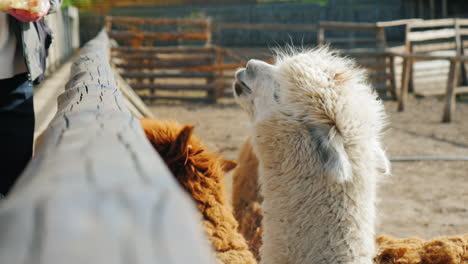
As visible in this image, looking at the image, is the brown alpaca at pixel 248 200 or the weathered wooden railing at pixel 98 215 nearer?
the weathered wooden railing at pixel 98 215

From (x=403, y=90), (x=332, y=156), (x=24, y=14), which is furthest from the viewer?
(x=403, y=90)

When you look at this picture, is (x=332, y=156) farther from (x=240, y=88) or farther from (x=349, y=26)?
(x=349, y=26)

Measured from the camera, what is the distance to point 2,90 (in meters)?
2.44

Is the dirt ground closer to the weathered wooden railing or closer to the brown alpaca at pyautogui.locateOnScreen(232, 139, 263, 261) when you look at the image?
the brown alpaca at pyautogui.locateOnScreen(232, 139, 263, 261)

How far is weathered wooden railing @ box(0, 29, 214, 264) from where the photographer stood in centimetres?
60

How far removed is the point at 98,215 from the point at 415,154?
24.4 feet

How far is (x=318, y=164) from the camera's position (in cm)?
231

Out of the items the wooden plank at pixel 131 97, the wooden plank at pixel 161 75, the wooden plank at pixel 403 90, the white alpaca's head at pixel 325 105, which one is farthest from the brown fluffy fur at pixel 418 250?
the wooden plank at pixel 161 75

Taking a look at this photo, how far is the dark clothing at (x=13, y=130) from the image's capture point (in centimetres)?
242

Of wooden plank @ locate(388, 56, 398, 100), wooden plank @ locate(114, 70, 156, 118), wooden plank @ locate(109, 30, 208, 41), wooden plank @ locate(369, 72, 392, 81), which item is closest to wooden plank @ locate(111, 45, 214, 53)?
wooden plank @ locate(109, 30, 208, 41)

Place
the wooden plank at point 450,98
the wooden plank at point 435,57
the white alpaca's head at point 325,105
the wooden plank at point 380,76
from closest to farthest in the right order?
the white alpaca's head at point 325,105 → the wooden plank at point 435,57 → the wooden plank at point 450,98 → the wooden plank at point 380,76

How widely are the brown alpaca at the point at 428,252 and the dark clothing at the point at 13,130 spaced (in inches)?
68.5

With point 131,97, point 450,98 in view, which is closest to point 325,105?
point 131,97

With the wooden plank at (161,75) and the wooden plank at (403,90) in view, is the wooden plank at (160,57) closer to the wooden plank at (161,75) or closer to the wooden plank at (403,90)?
the wooden plank at (161,75)
